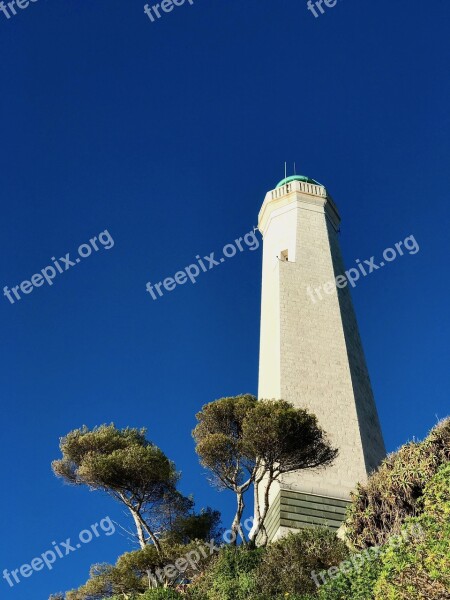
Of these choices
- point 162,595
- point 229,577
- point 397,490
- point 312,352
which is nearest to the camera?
point 162,595

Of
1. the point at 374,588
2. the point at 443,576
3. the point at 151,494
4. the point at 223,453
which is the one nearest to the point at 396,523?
the point at 374,588

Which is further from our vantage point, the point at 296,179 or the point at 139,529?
the point at 296,179

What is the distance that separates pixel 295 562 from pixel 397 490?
250 cm

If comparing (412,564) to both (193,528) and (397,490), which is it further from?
(193,528)

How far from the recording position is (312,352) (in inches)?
876

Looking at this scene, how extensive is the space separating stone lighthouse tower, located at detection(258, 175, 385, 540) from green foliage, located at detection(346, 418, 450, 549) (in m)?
4.17

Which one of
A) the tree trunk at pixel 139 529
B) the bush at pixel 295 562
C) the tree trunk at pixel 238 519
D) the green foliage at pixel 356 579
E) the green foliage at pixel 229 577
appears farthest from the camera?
the tree trunk at pixel 139 529

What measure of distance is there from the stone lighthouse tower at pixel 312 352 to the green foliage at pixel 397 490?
4.17 meters

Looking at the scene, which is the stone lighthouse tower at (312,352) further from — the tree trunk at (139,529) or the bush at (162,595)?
the bush at (162,595)

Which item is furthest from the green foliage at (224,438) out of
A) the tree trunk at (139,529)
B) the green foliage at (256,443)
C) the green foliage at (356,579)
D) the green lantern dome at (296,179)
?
the green lantern dome at (296,179)

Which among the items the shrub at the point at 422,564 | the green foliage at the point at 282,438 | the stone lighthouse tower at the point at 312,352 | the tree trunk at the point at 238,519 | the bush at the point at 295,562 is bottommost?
the shrub at the point at 422,564

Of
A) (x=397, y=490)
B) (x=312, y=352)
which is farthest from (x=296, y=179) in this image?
(x=397, y=490)

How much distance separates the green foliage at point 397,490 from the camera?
12.7 metres

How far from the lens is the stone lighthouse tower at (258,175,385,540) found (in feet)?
60.8
